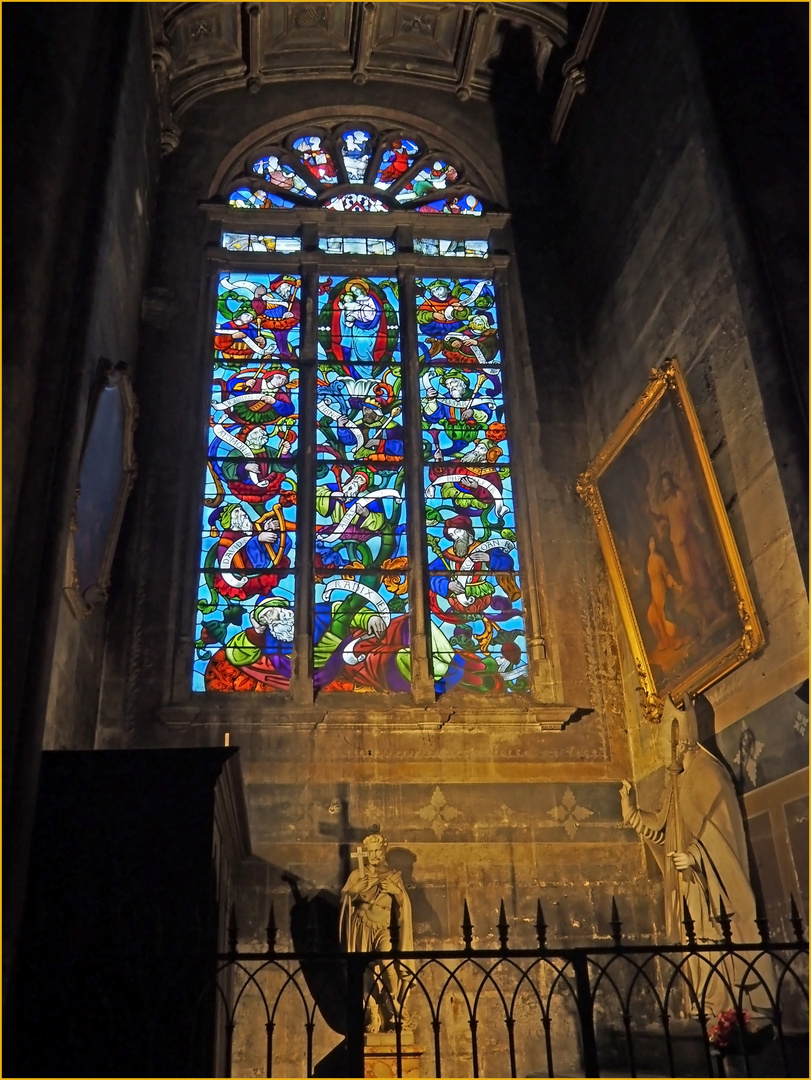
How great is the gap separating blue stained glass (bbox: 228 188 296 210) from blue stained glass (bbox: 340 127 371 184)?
2.48 feet

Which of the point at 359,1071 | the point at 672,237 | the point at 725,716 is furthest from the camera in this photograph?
the point at 672,237

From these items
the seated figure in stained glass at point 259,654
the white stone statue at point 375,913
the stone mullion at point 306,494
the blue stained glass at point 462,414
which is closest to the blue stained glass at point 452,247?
the stone mullion at point 306,494

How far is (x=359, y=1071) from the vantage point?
3.47 meters

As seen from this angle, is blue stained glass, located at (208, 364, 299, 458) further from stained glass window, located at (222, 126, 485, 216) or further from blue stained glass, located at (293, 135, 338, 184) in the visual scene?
blue stained glass, located at (293, 135, 338, 184)

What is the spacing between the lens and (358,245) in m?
9.63

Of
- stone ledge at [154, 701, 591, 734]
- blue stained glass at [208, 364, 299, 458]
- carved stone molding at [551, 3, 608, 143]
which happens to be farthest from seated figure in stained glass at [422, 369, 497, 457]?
carved stone molding at [551, 3, 608, 143]

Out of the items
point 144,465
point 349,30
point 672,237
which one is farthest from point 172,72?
point 672,237

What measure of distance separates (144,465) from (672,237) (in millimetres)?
4421

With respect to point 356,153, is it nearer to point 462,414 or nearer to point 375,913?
point 462,414

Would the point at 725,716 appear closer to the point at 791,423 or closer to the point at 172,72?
the point at 791,423

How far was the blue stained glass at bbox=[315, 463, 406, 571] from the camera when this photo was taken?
8094 mm

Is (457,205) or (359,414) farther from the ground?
(457,205)

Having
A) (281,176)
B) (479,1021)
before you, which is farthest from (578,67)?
(479,1021)

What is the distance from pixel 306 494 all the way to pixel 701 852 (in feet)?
13.4
